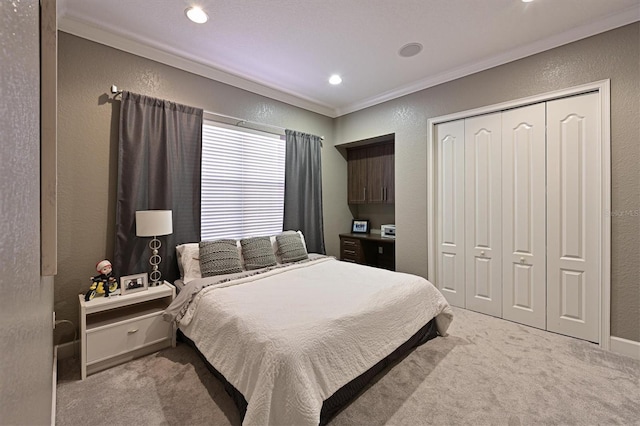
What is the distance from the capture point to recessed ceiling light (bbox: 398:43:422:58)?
2.79 metres

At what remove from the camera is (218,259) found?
281cm

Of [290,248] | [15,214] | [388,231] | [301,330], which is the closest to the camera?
[15,214]

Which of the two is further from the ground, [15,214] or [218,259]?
[15,214]

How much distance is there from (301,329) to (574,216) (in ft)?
9.11

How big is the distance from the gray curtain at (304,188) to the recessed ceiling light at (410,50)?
5.57 feet

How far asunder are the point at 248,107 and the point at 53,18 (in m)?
2.71

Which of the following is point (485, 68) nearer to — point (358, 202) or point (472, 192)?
point (472, 192)

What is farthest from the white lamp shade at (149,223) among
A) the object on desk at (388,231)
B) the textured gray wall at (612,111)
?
the object on desk at (388,231)

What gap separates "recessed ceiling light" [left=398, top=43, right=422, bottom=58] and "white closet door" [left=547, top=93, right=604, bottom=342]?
1394 millimetres

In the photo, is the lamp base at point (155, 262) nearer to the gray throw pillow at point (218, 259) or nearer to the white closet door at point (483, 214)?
the gray throw pillow at point (218, 259)

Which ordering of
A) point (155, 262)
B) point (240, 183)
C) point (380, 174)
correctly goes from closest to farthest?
1. point (155, 262)
2. point (240, 183)
3. point (380, 174)

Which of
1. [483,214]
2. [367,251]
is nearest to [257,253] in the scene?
[367,251]

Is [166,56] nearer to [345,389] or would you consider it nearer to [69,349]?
[69,349]

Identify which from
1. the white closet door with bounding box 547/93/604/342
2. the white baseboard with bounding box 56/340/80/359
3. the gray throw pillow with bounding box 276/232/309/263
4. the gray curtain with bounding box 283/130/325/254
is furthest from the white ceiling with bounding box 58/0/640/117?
the white baseboard with bounding box 56/340/80/359
